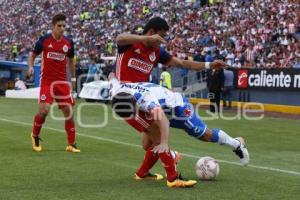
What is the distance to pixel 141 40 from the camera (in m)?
7.42

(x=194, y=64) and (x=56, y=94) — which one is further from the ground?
(x=194, y=64)

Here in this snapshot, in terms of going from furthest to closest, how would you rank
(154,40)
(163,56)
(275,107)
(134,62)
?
(275,107) → (163,56) → (134,62) → (154,40)

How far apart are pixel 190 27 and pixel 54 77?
1027 inches

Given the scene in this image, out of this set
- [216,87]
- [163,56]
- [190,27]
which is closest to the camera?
[163,56]

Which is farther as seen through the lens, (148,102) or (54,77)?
(54,77)

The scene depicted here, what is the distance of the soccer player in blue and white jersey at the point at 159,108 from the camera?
24.9 ft

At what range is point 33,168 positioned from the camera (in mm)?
9375

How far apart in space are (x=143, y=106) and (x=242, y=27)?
82.6ft

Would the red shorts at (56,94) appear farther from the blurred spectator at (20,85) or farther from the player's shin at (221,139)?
the blurred spectator at (20,85)

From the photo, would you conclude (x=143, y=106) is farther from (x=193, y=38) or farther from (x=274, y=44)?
(x=193, y=38)

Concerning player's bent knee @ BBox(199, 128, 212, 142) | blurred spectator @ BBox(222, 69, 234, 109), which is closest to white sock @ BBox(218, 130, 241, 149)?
player's bent knee @ BBox(199, 128, 212, 142)

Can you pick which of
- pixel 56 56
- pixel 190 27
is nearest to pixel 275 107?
pixel 190 27

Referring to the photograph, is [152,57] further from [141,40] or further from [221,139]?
[221,139]

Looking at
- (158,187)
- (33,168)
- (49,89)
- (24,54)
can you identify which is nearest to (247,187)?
(158,187)
